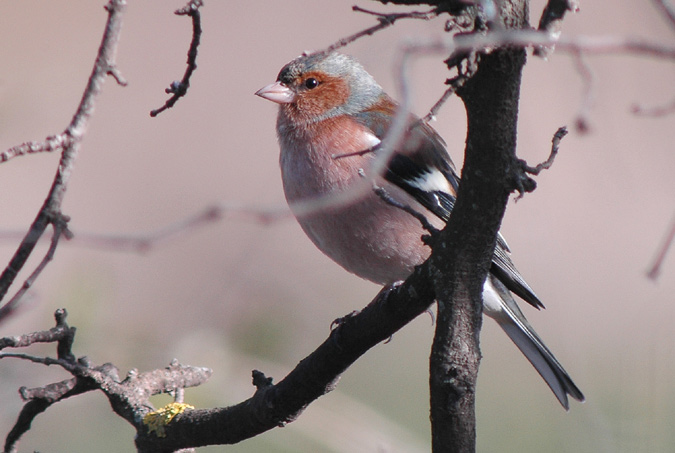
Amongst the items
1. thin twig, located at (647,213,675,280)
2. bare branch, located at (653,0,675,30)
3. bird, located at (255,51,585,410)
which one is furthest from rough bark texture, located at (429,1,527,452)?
bird, located at (255,51,585,410)

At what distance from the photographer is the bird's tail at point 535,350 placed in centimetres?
357

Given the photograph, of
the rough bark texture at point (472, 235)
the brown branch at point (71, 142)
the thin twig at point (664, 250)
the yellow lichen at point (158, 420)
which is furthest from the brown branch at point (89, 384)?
the thin twig at point (664, 250)

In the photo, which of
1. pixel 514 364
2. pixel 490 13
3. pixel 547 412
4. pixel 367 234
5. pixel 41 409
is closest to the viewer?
pixel 490 13

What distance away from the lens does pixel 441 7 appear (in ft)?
5.88

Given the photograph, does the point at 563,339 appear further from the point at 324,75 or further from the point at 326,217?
the point at 324,75

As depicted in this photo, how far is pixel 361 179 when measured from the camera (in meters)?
3.27

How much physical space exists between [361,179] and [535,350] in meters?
1.18

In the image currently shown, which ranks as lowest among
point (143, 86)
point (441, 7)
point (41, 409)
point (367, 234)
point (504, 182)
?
point (41, 409)

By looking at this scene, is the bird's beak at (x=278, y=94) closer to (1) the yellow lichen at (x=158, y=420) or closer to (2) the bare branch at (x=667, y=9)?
(1) the yellow lichen at (x=158, y=420)

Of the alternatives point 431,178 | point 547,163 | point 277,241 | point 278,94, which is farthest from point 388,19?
point 277,241

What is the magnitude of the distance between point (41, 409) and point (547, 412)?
383 cm

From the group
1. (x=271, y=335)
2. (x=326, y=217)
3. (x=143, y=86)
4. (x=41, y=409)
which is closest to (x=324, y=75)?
(x=326, y=217)

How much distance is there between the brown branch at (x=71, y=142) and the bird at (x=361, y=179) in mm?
1102

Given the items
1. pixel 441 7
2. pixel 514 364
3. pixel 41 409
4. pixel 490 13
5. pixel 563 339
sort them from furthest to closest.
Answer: pixel 514 364 < pixel 563 339 < pixel 41 409 < pixel 441 7 < pixel 490 13
